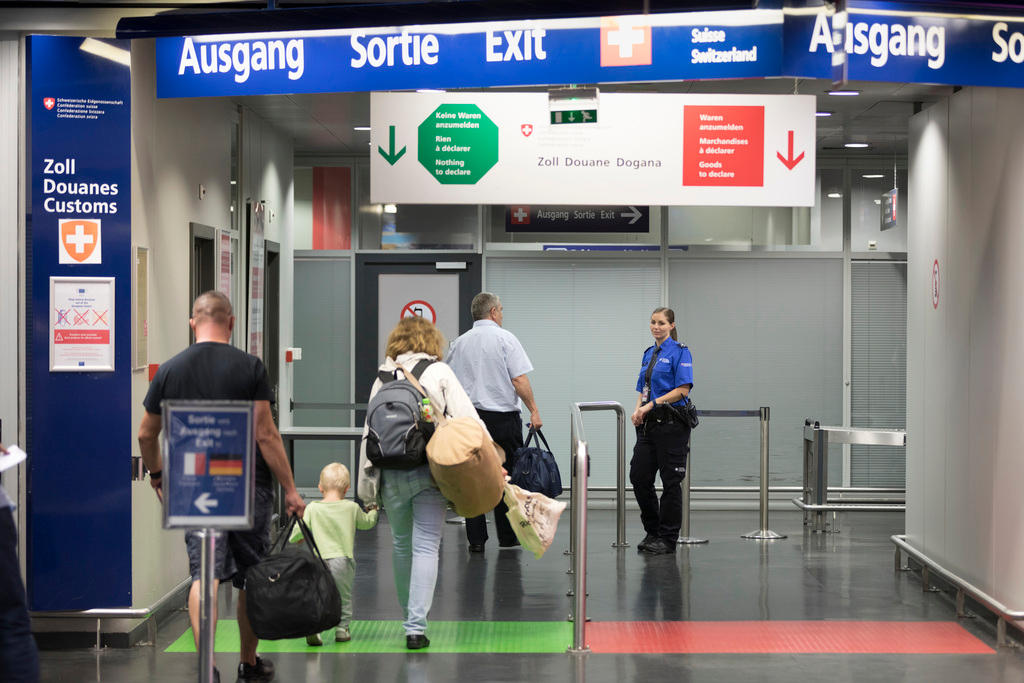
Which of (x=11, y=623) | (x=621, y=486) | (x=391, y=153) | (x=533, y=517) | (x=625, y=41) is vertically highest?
(x=625, y=41)

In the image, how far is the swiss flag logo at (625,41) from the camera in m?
5.73

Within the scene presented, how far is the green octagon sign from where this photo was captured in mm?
7656

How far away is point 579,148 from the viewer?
7.70 metres

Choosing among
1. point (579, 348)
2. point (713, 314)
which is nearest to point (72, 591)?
point (579, 348)

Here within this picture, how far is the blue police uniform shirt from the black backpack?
119 inches

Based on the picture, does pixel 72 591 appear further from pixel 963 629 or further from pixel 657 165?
pixel 963 629

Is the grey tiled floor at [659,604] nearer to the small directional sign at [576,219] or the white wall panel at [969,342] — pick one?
the white wall panel at [969,342]

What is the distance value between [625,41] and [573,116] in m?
0.45

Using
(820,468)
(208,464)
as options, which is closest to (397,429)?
(208,464)

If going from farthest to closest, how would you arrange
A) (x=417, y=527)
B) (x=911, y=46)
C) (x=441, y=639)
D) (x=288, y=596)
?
(x=441, y=639) → (x=417, y=527) → (x=911, y=46) → (x=288, y=596)

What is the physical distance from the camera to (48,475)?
6.22 meters

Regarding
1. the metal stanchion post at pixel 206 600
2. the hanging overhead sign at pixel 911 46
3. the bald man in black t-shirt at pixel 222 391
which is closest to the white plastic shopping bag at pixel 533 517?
the bald man in black t-shirt at pixel 222 391

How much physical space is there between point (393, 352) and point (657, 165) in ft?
7.59

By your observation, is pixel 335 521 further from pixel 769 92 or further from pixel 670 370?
pixel 769 92
